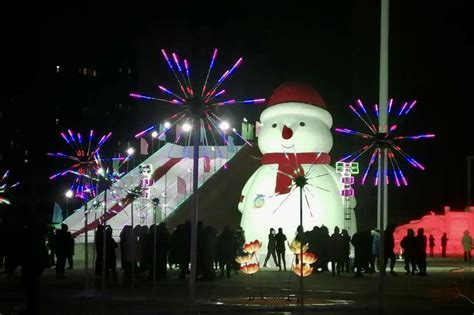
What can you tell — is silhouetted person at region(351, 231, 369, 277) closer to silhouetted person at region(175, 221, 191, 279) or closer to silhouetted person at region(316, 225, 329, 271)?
silhouetted person at region(316, 225, 329, 271)

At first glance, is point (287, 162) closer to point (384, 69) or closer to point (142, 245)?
point (384, 69)

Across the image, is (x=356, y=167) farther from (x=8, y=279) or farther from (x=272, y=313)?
(x=272, y=313)

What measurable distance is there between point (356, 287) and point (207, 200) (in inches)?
772

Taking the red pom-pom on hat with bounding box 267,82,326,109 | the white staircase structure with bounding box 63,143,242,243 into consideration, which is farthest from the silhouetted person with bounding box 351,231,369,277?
the white staircase structure with bounding box 63,143,242,243

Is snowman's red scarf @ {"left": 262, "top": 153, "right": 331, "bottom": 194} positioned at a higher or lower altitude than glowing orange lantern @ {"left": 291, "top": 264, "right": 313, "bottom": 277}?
higher

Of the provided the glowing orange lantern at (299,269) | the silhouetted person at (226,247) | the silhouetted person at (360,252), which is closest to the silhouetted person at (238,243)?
the silhouetted person at (226,247)

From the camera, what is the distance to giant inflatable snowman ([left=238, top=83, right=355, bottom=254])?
26.7 meters

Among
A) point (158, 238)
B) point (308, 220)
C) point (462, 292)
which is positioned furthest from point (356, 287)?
point (308, 220)

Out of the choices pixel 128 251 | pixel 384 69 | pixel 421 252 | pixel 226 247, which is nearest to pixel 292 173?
pixel 226 247

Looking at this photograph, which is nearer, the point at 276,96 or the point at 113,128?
the point at 276,96

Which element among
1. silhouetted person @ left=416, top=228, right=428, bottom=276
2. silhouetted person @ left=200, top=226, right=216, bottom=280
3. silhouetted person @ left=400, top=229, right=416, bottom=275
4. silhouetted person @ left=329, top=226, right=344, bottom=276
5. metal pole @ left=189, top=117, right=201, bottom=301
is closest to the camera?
metal pole @ left=189, top=117, right=201, bottom=301

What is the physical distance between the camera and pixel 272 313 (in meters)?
14.6

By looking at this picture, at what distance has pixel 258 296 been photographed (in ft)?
56.9

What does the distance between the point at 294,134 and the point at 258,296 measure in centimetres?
1030
